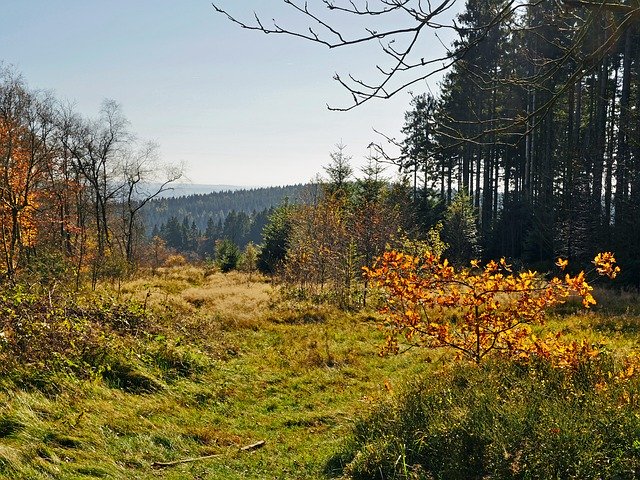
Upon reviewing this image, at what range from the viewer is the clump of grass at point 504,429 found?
3451 millimetres

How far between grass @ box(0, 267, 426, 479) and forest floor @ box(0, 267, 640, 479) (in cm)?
2

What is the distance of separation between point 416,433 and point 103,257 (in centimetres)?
Result: 1924

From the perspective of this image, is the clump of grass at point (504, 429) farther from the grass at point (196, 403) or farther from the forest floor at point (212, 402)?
the grass at point (196, 403)

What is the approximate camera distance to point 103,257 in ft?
67.1

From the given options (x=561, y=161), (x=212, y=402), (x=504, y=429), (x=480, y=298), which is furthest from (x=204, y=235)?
(x=504, y=429)

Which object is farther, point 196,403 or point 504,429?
point 196,403

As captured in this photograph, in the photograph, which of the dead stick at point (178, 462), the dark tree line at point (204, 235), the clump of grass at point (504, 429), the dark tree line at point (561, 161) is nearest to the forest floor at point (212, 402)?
the dead stick at point (178, 462)

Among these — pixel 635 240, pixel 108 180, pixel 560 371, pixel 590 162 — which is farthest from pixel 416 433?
pixel 108 180

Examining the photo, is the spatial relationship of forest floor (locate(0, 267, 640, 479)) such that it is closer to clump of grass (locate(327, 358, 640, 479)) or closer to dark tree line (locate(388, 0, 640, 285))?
clump of grass (locate(327, 358, 640, 479))

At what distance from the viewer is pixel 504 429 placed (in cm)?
393

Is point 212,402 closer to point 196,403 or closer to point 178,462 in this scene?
point 196,403

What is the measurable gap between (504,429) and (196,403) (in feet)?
15.5

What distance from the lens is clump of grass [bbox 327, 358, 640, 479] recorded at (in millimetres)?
3451

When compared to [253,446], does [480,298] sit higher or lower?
higher
